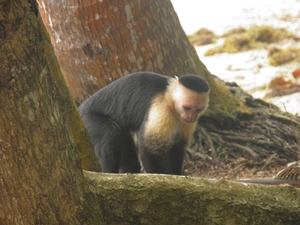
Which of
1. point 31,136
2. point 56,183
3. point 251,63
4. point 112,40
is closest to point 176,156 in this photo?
point 112,40

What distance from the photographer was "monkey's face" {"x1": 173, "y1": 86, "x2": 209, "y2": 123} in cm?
512

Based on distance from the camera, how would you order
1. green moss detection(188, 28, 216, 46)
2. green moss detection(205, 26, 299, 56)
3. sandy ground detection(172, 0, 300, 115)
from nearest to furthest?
sandy ground detection(172, 0, 300, 115) → green moss detection(205, 26, 299, 56) → green moss detection(188, 28, 216, 46)

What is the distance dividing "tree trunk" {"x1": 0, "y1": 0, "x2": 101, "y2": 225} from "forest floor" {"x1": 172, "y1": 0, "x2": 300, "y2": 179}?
3.51 m

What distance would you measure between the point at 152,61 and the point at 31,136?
3779 mm

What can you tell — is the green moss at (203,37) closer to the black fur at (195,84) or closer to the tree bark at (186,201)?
the black fur at (195,84)

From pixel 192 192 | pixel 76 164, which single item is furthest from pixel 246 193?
pixel 76 164

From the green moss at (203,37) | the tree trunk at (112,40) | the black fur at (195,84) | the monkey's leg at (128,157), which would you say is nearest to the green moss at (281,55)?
the green moss at (203,37)

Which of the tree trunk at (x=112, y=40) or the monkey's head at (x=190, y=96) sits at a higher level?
the tree trunk at (x=112, y=40)

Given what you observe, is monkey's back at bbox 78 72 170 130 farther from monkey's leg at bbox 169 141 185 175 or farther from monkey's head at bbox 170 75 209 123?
monkey's leg at bbox 169 141 185 175

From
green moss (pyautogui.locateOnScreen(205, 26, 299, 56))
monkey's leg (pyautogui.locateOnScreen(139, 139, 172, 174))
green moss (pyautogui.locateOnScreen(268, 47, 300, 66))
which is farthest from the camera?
green moss (pyautogui.locateOnScreen(205, 26, 299, 56))

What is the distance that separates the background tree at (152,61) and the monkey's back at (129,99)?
0.81 meters

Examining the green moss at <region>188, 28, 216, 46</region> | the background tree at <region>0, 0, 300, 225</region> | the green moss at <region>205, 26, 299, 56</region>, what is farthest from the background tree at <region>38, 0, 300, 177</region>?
the green moss at <region>188, 28, 216, 46</region>

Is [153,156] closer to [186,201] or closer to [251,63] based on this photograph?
[186,201]

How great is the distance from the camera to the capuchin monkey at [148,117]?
201 inches
